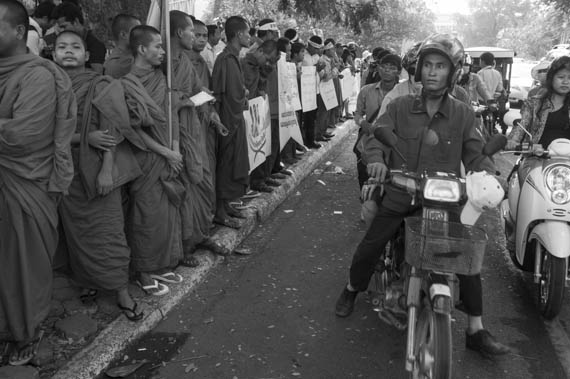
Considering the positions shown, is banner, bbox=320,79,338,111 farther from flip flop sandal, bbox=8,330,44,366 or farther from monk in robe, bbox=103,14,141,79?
flip flop sandal, bbox=8,330,44,366

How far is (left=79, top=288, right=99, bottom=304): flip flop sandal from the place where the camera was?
3959mm

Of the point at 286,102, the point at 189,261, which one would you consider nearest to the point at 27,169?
the point at 189,261

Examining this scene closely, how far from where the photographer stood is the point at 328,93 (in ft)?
35.8

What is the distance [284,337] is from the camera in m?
3.84

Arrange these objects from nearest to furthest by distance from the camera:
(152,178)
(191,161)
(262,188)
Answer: (152,178) < (191,161) < (262,188)

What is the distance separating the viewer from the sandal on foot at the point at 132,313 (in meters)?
3.80

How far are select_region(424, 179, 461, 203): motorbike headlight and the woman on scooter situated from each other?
6.90 feet

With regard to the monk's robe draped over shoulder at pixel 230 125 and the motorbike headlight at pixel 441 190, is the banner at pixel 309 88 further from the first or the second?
the motorbike headlight at pixel 441 190

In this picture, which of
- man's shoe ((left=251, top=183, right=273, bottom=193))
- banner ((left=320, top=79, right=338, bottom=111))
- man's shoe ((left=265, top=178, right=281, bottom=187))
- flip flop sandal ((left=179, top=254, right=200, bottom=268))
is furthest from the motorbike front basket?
banner ((left=320, top=79, right=338, bottom=111))

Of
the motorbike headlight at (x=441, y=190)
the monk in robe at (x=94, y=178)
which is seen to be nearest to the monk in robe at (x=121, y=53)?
the monk in robe at (x=94, y=178)

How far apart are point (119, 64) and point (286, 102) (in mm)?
3775

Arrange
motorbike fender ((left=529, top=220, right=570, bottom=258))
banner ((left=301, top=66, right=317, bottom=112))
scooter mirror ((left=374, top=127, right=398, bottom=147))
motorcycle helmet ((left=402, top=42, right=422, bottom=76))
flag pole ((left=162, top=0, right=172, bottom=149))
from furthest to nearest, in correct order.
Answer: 1. banner ((left=301, top=66, right=317, bottom=112))
2. motorcycle helmet ((left=402, top=42, right=422, bottom=76))
3. flag pole ((left=162, top=0, right=172, bottom=149))
4. motorbike fender ((left=529, top=220, right=570, bottom=258))
5. scooter mirror ((left=374, top=127, right=398, bottom=147))

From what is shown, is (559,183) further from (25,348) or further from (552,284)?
(25,348)

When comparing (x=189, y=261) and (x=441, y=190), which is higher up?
(x=441, y=190)
